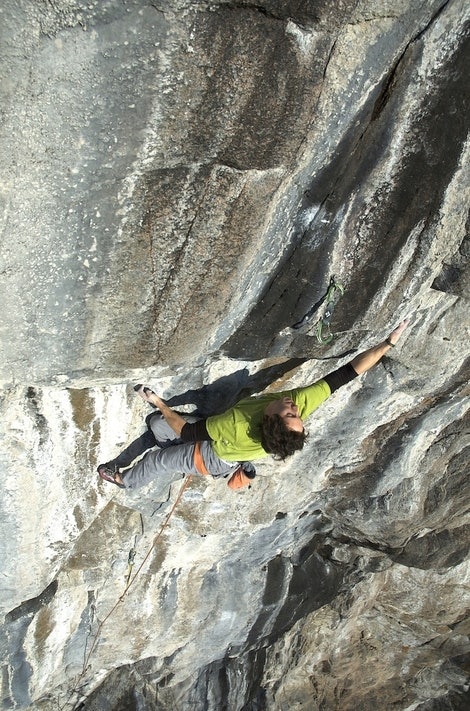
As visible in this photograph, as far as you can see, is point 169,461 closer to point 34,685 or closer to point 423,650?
point 34,685

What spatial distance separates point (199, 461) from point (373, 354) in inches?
57.7

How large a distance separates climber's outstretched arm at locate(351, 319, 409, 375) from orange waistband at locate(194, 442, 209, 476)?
126cm

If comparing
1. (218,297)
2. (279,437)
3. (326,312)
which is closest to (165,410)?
(279,437)

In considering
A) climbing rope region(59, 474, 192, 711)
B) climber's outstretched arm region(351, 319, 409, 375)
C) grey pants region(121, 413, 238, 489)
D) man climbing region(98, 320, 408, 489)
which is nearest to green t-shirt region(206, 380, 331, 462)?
man climbing region(98, 320, 408, 489)

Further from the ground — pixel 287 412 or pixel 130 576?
pixel 287 412

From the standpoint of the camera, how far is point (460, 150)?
9.99 feet

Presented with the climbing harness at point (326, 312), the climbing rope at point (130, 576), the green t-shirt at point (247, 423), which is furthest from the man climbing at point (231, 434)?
the climbing rope at point (130, 576)

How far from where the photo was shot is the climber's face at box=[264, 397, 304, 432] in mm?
3734

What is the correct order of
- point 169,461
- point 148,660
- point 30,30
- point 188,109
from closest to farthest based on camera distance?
point 30,30, point 188,109, point 169,461, point 148,660

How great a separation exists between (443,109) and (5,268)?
2205mm

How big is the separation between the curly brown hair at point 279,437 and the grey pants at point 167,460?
648 mm

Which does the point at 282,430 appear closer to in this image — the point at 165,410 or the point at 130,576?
the point at 165,410

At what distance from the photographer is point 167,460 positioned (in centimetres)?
450

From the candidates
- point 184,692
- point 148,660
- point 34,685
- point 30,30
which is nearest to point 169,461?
point 30,30
